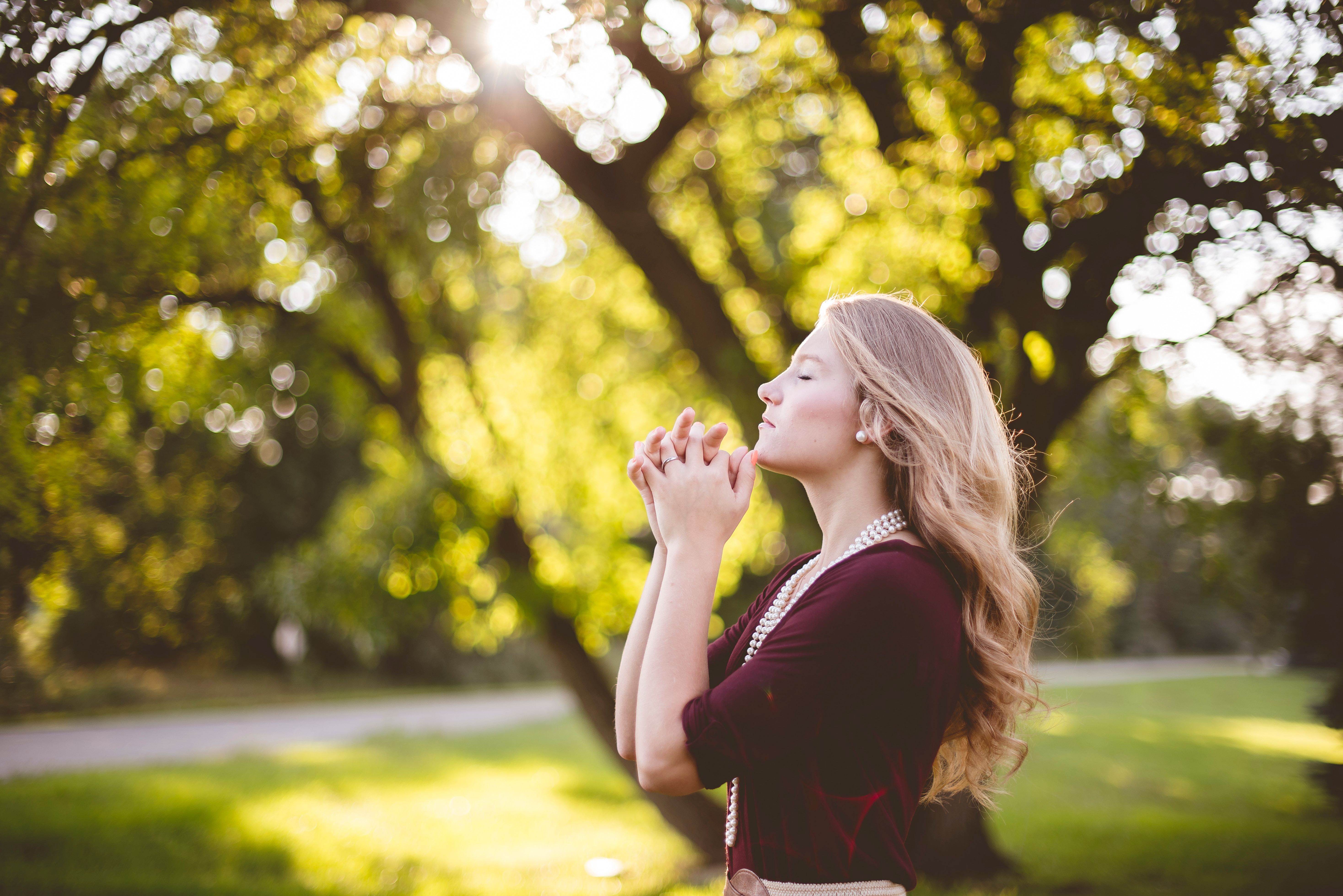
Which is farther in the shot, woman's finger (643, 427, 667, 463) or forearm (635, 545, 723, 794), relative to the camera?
woman's finger (643, 427, 667, 463)

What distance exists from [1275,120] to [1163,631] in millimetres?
38020

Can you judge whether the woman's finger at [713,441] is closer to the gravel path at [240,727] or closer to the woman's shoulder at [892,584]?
the woman's shoulder at [892,584]

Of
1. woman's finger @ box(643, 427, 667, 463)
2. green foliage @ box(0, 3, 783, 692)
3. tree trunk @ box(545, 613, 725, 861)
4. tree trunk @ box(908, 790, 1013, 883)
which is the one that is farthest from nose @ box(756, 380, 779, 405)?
tree trunk @ box(545, 613, 725, 861)

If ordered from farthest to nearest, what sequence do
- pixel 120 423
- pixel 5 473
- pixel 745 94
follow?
pixel 745 94 → pixel 120 423 → pixel 5 473

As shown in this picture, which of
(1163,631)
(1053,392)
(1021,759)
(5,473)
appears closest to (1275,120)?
(1053,392)

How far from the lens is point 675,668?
4.97 feet

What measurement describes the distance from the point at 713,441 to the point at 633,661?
1.58 feet

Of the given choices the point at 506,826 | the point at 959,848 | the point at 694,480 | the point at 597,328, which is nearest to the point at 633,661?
the point at 694,480

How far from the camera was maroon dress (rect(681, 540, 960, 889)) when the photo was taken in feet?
4.63

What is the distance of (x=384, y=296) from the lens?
6.41 metres

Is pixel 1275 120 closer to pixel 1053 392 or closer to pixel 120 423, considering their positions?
pixel 1053 392

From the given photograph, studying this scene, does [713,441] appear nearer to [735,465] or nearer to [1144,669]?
[735,465]

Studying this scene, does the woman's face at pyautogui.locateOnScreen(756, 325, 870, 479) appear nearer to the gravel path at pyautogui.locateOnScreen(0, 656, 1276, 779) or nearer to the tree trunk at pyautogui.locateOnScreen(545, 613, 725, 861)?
the tree trunk at pyautogui.locateOnScreen(545, 613, 725, 861)

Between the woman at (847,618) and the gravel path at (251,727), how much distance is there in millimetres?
6975
